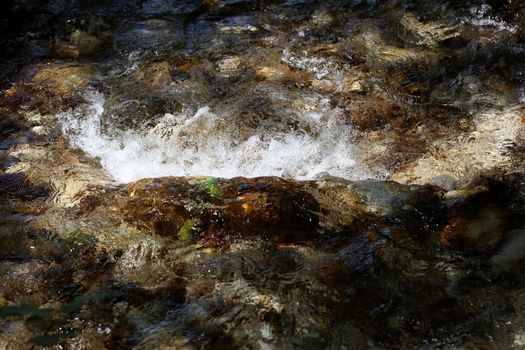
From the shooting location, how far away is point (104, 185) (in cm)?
332

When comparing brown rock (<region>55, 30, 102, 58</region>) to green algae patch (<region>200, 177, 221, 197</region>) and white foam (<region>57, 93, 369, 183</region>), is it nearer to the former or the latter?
white foam (<region>57, 93, 369, 183</region>)

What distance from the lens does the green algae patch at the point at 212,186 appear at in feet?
9.80

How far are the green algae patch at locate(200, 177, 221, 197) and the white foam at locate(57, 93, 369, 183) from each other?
2.32 feet

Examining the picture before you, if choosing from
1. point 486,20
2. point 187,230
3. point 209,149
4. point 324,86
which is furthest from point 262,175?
point 486,20

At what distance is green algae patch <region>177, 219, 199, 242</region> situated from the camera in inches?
108

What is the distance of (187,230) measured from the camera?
9.11 ft

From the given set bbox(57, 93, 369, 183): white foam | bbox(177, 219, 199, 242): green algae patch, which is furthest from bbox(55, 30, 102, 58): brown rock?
bbox(177, 219, 199, 242): green algae patch

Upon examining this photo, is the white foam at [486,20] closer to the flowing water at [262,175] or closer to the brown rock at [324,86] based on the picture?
the flowing water at [262,175]

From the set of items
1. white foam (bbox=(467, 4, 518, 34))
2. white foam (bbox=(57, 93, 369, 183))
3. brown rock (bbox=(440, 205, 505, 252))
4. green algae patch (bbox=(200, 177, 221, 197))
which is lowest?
white foam (bbox=(57, 93, 369, 183))

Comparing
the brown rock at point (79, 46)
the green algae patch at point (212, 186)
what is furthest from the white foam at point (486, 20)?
the brown rock at point (79, 46)

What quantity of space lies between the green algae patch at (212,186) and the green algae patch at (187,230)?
24cm

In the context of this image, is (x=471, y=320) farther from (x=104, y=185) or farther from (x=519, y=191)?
(x=104, y=185)

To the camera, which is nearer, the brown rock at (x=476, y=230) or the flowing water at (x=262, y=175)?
the flowing water at (x=262, y=175)

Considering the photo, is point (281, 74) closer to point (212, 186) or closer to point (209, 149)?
point (209, 149)
